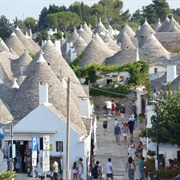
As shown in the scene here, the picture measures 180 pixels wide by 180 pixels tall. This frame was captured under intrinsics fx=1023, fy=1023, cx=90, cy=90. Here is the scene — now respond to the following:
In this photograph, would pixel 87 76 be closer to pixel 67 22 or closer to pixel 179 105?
pixel 179 105

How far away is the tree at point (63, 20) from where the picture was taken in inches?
7308

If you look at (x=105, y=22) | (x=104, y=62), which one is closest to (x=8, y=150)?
(x=104, y=62)

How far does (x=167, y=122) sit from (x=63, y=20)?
5810 inches

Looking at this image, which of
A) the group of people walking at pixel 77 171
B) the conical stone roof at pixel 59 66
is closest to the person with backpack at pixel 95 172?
the group of people walking at pixel 77 171

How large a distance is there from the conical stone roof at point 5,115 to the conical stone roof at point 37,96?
25 cm

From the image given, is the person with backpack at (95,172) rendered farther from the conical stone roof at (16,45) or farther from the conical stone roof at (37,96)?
the conical stone roof at (16,45)

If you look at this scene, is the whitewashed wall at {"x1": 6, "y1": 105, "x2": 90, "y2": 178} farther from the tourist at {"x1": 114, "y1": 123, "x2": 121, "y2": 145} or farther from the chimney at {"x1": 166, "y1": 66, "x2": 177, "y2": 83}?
the chimney at {"x1": 166, "y1": 66, "x2": 177, "y2": 83}

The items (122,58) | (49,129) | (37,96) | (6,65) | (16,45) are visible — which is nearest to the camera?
(49,129)

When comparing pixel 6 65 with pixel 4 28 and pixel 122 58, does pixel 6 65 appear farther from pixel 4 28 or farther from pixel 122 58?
pixel 4 28

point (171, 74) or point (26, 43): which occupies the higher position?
point (26, 43)

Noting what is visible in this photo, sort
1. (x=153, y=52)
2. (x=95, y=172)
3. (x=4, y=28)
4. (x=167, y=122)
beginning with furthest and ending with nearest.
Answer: (x=4, y=28) < (x=153, y=52) < (x=167, y=122) < (x=95, y=172)

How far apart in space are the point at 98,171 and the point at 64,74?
16.7m

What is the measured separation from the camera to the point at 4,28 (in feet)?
438

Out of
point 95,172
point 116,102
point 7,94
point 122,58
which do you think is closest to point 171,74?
point 116,102
